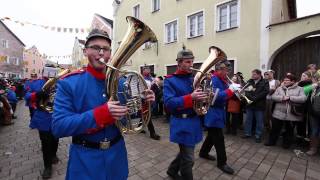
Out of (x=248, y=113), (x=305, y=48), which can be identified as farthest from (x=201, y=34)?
(x=248, y=113)

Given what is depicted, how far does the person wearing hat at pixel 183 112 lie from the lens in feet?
10.4

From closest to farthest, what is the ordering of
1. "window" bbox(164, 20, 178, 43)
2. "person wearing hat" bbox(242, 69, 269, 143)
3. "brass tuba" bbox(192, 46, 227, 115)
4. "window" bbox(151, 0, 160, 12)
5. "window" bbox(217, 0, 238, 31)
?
1. "brass tuba" bbox(192, 46, 227, 115)
2. "person wearing hat" bbox(242, 69, 269, 143)
3. "window" bbox(217, 0, 238, 31)
4. "window" bbox(164, 20, 178, 43)
5. "window" bbox(151, 0, 160, 12)

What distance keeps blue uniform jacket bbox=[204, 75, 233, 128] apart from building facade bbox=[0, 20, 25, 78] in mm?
40494

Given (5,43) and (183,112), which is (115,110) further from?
(5,43)

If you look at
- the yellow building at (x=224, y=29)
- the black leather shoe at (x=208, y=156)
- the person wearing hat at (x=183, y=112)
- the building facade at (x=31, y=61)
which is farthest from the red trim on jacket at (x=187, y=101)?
the building facade at (x=31, y=61)

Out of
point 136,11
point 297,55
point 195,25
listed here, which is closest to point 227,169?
point 297,55

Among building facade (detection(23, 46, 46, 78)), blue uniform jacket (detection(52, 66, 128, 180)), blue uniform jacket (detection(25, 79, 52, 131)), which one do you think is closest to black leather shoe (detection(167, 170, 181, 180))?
blue uniform jacket (detection(52, 66, 128, 180))

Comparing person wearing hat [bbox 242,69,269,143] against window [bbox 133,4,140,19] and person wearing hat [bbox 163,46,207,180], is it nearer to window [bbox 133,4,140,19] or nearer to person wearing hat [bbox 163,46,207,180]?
person wearing hat [bbox 163,46,207,180]

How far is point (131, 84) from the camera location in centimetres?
201

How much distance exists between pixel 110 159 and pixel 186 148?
1.51m

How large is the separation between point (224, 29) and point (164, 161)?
835 centimetres

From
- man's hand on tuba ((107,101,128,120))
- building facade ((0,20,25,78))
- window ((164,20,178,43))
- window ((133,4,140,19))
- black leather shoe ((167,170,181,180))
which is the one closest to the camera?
man's hand on tuba ((107,101,128,120))

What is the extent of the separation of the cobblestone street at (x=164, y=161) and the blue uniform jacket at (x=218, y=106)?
91 centimetres

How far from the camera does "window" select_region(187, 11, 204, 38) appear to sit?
1280 centimetres
